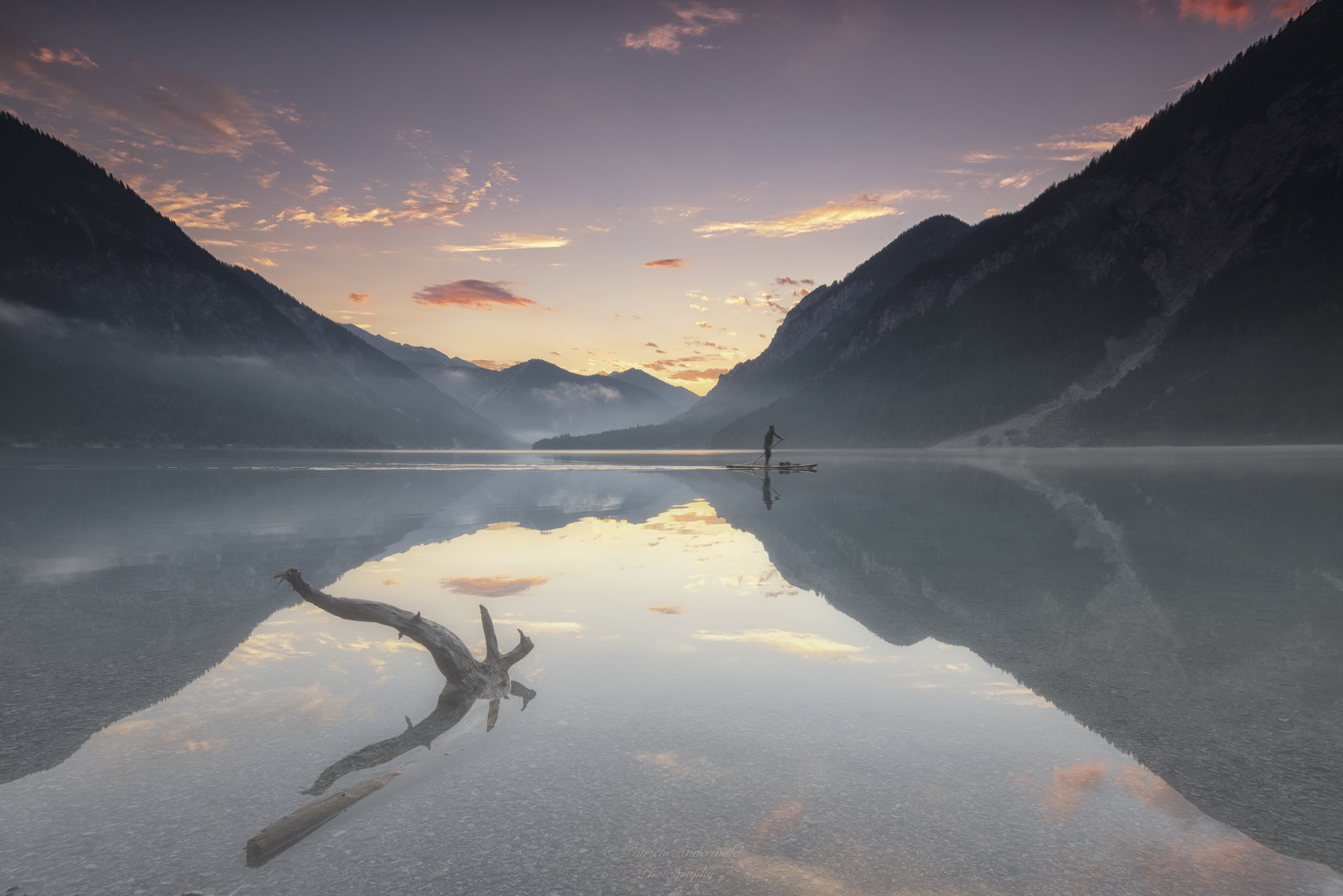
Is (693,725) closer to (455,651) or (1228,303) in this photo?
(455,651)

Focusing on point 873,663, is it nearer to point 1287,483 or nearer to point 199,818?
point 199,818

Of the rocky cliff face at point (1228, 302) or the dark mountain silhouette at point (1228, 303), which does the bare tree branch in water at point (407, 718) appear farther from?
the rocky cliff face at point (1228, 302)

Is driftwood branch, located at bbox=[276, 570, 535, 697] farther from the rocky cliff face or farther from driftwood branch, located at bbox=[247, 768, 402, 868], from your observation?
the rocky cliff face

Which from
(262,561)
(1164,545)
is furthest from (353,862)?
(1164,545)

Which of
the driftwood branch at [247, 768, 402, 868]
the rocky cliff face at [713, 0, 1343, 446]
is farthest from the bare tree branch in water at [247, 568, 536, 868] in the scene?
the rocky cliff face at [713, 0, 1343, 446]

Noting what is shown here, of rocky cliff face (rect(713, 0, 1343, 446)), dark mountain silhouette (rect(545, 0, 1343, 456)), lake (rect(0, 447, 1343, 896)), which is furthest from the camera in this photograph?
rocky cliff face (rect(713, 0, 1343, 446))

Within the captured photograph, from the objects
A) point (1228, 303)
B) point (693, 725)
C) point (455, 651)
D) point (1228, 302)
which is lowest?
point (693, 725)

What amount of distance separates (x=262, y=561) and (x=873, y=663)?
15.4 meters

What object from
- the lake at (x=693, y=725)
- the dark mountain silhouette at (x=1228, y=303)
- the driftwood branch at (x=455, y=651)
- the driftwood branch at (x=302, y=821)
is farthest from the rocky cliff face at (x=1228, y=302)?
the driftwood branch at (x=302, y=821)

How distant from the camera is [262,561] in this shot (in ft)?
58.1

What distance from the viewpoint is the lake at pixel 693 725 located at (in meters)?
4.86

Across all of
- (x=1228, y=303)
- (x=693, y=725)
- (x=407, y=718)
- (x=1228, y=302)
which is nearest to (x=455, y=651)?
(x=407, y=718)

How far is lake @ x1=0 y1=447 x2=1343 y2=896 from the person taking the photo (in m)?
4.86

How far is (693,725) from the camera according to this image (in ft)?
24.2
